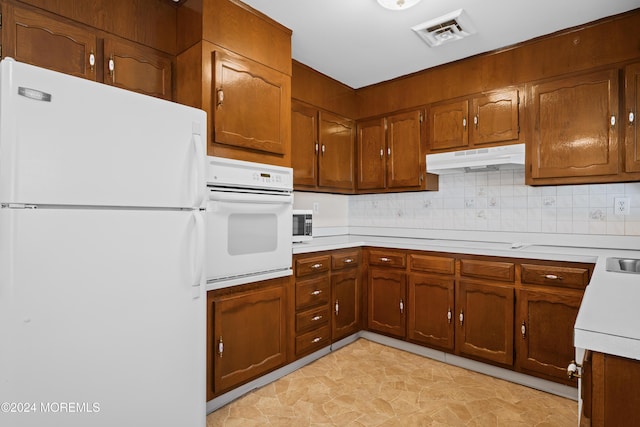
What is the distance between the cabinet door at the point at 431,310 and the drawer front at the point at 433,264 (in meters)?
0.05

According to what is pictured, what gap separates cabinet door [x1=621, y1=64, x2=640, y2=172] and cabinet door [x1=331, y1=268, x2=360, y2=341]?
2.08m

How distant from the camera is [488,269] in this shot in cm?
248

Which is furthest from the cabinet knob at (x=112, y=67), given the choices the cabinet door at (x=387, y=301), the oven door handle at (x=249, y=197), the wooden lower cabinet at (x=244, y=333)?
the cabinet door at (x=387, y=301)

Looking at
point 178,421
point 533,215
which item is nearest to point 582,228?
point 533,215

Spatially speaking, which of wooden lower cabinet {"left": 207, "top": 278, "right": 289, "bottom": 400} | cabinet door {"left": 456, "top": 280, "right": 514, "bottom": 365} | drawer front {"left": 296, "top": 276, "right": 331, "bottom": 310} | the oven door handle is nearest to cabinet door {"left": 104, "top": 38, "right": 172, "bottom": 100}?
the oven door handle

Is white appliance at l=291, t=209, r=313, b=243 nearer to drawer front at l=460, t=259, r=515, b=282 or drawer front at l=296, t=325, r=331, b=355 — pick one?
drawer front at l=296, t=325, r=331, b=355

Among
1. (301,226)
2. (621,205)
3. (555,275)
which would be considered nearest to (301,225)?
(301,226)

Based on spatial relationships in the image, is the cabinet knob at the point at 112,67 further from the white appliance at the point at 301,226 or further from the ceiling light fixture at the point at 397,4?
the ceiling light fixture at the point at 397,4

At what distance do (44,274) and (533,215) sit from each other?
3.14 metres

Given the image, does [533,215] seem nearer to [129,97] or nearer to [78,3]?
[129,97]

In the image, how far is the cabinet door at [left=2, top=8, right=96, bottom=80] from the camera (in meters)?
1.61

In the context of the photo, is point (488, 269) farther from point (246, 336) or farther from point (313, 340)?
point (246, 336)

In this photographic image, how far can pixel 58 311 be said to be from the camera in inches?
47.1

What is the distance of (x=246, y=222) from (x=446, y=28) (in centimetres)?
191
